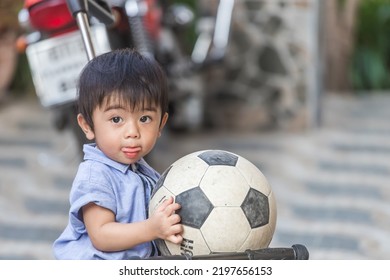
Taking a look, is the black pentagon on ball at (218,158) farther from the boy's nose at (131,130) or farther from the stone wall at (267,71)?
the stone wall at (267,71)

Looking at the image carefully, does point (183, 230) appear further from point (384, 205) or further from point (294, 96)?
point (294, 96)

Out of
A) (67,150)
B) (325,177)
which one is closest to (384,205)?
(325,177)

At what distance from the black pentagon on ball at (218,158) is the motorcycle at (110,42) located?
60 centimetres

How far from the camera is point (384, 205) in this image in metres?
6.20

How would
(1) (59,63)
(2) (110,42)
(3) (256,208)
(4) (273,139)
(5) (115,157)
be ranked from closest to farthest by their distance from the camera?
1. (3) (256,208)
2. (5) (115,157)
3. (1) (59,63)
4. (2) (110,42)
5. (4) (273,139)

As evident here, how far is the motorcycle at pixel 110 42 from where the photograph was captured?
404cm

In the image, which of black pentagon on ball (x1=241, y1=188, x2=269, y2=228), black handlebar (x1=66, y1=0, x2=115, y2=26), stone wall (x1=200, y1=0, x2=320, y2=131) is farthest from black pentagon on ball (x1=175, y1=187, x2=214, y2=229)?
stone wall (x1=200, y1=0, x2=320, y2=131)

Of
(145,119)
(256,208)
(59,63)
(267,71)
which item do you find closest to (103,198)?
(145,119)

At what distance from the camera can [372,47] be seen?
10.9 meters

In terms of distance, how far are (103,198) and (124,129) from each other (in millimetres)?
202

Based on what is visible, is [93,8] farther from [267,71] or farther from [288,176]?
[267,71]

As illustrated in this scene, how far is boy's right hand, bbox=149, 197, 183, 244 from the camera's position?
2555 millimetres

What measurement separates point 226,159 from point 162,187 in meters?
0.20

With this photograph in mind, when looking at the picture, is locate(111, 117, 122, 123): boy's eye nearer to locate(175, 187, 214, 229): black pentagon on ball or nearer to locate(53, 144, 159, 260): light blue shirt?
locate(53, 144, 159, 260): light blue shirt
